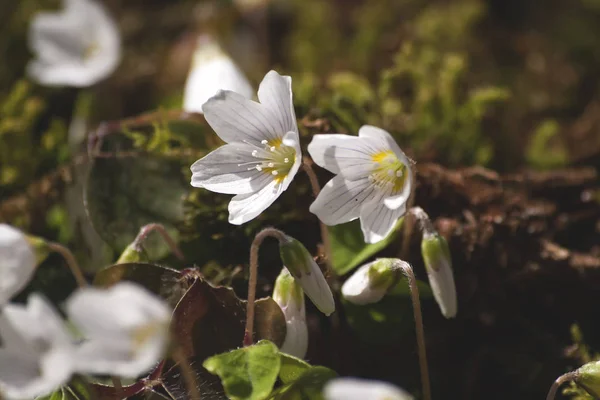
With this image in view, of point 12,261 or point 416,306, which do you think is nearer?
point 12,261

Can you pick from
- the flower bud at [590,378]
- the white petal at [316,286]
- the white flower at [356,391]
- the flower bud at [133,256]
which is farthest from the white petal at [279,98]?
the flower bud at [590,378]

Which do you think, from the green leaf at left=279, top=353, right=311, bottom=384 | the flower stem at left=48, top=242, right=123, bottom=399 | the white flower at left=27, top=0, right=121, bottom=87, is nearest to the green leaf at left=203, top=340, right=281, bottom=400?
the green leaf at left=279, top=353, right=311, bottom=384

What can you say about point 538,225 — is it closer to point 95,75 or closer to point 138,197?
point 138,197

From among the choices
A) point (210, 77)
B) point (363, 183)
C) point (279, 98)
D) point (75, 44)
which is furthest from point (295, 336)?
point (75, 44)

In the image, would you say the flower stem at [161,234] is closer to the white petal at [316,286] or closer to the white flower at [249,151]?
the white flower at [249,151]

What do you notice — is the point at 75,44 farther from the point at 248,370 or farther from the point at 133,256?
the point at 248,370

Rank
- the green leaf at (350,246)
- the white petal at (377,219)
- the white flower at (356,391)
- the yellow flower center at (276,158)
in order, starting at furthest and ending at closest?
the green leaf at (350,246) < the yellow flower center at (276,158) < the white petal at (377,219) < the white flower at (356,391)

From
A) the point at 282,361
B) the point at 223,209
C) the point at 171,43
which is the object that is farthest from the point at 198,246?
the point at 171,43
